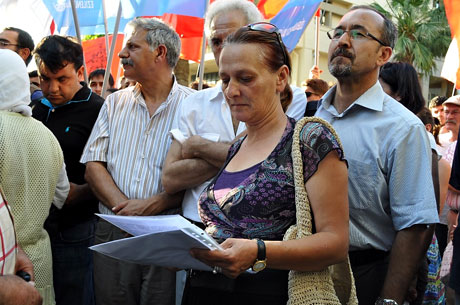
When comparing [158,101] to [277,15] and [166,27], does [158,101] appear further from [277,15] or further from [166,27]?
[277,15]

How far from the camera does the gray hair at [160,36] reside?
3.54 m

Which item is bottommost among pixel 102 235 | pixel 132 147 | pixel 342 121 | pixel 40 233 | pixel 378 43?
pixel 102 235

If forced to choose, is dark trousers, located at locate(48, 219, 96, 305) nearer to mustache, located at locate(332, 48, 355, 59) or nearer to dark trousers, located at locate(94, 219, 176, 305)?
dark trousers, located at locate(94, 219, 176, 305)

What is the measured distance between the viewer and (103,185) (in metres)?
3.25

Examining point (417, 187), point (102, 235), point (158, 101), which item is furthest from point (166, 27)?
point (417, 187)

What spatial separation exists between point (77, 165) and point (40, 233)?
0.92 meters

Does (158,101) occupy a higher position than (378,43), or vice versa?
(378,43)

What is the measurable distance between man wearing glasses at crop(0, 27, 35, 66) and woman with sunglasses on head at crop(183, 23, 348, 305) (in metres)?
3.67

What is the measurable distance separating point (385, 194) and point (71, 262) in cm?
222

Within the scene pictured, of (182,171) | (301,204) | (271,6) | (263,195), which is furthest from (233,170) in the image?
(271,6)

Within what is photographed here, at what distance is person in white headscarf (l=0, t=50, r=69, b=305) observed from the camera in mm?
2564

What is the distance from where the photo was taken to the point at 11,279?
5.74 ft

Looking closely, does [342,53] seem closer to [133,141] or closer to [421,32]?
[133,141]

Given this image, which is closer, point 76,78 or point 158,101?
Result: point 158,101
